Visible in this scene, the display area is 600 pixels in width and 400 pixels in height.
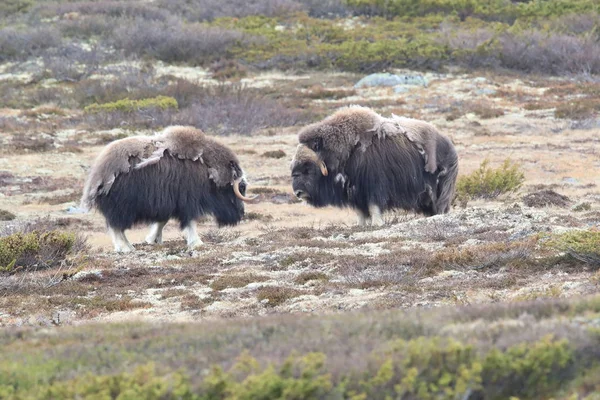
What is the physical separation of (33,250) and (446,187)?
4.24 meters

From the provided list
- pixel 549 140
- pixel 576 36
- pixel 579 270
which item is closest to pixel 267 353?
pixel 579 270

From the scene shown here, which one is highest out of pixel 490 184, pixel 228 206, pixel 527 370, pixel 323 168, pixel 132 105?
pixel 527 370

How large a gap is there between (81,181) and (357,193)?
19.6 feet

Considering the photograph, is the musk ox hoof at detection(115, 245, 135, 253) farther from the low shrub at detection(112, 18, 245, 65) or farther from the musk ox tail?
the low shrub at detection(112, 18, 245, 65)

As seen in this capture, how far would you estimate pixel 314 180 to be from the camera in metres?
9.09

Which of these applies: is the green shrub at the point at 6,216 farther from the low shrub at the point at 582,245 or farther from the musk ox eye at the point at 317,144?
the low shrub at the point at 582,245

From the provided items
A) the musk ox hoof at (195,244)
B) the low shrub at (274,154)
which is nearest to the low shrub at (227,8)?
the low shrub at (274,154)

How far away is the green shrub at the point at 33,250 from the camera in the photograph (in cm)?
713

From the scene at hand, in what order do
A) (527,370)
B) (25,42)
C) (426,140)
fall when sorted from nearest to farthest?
(527,370)
(426,140)
(25,42)

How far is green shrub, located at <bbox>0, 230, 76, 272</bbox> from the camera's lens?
7133 mm

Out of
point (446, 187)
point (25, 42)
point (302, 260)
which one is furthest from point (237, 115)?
point (302, 260)

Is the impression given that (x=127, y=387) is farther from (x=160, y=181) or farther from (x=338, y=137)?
(x=338, y=137)

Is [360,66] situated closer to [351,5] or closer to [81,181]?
[351,5]

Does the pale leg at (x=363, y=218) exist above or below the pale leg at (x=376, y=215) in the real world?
below
